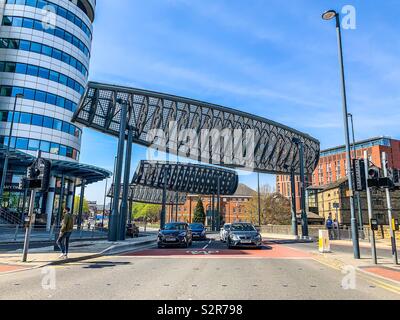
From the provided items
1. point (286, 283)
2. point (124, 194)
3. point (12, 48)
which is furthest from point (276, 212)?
point (286, 283)

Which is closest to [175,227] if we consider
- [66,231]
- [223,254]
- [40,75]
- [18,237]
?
[223,254]

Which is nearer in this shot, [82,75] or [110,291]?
[110,291]

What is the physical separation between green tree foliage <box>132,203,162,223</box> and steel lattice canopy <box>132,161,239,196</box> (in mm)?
59145

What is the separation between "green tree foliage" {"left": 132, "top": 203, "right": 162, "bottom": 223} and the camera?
118m

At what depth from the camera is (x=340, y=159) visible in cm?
10931

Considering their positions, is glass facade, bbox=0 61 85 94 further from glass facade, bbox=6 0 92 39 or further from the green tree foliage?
the green tree foliage

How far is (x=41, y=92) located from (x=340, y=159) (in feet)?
320

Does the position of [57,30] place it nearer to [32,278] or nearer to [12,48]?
[12,48]

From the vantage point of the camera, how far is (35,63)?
4106 cm

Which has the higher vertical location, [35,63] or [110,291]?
[35,63]

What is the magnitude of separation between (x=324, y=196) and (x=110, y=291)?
66486 mm

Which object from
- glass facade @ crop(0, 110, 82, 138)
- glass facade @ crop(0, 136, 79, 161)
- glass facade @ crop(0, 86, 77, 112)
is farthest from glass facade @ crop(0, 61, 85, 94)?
glass facade @ crop(0, 136, 79, 161)

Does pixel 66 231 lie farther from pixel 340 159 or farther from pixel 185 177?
pixel 340 159

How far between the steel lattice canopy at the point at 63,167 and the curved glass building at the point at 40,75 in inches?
108
